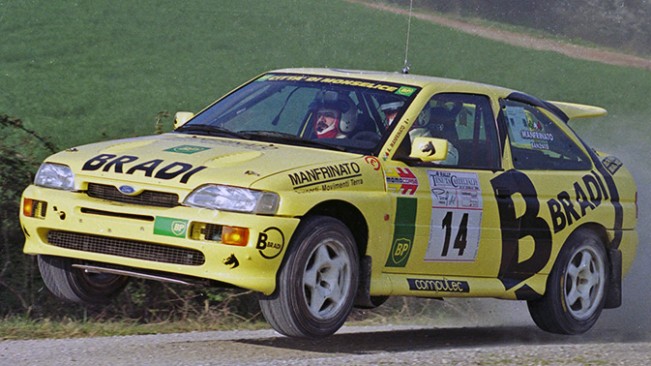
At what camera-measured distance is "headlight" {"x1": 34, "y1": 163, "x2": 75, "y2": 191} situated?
6971 mm

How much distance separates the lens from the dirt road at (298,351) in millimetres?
6527

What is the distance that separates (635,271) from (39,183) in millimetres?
5346

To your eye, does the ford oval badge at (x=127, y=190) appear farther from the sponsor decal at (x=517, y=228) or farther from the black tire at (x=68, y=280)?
the sponsor decal at (x=517, y=228)

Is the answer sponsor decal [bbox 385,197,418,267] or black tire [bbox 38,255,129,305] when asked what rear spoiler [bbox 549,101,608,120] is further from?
black tire [bbox 38,255,129,305]

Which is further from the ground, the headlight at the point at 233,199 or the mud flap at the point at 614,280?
the headlight at the point at 233,199

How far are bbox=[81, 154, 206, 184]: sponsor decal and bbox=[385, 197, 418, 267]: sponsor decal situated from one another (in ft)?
4.39

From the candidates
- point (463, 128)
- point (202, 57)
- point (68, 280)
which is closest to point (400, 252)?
point (463, 128)

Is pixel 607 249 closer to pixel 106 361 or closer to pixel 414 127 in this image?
pixel 414 127

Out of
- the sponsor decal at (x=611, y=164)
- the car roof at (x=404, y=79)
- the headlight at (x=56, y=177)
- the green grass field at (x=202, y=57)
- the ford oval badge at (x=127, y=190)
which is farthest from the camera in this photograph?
the green grass field at (x=202, y=57)

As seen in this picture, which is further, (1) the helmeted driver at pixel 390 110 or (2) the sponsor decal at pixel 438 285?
(1) the helmeted driver at pixel 390 110

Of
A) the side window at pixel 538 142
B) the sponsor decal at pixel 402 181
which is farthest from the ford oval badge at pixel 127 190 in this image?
the side window at pixel 538 142

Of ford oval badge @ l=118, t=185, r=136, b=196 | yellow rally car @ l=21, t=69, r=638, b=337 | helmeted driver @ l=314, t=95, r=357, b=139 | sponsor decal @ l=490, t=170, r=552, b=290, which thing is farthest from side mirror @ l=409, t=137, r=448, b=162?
ford oval badge @ l=118, t=185, r=136, b=196

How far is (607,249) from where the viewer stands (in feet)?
30.3

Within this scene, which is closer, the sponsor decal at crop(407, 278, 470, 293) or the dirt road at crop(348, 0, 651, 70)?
the sponsor decal at crop(407, 278, 470, 293)
